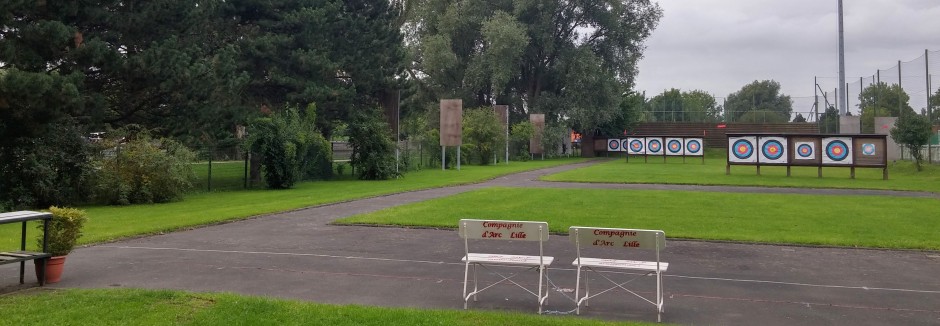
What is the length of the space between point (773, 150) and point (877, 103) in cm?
2232

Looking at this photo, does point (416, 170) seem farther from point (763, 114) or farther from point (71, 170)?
point (763, 114)

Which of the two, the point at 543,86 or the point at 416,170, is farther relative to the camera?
the point at 543,86

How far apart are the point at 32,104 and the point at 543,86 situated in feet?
157

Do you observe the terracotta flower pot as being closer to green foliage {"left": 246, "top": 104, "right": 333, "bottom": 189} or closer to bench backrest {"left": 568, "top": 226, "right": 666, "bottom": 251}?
bench backrest {"left": 568, "top": 226, "right": 666, "bottom": 251}

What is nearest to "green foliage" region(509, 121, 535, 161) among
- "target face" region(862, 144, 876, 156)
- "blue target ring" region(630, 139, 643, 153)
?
"blue target ring" region(630, 139, 643, 153)

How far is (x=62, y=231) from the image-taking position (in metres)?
8.78

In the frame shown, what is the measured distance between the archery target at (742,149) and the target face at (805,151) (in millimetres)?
1948

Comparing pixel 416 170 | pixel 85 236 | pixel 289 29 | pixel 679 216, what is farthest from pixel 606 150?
pixel 85 236

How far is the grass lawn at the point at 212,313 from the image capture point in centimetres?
632

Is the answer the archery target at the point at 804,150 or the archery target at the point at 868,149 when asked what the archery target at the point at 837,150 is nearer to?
the archery target at the point at 868,149

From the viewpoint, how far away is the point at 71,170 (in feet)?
65.8

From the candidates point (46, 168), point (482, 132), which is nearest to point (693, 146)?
point (482, 132)

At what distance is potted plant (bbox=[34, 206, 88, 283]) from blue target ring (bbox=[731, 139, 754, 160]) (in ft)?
102

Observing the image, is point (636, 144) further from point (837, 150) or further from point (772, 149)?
point (837, 150)
